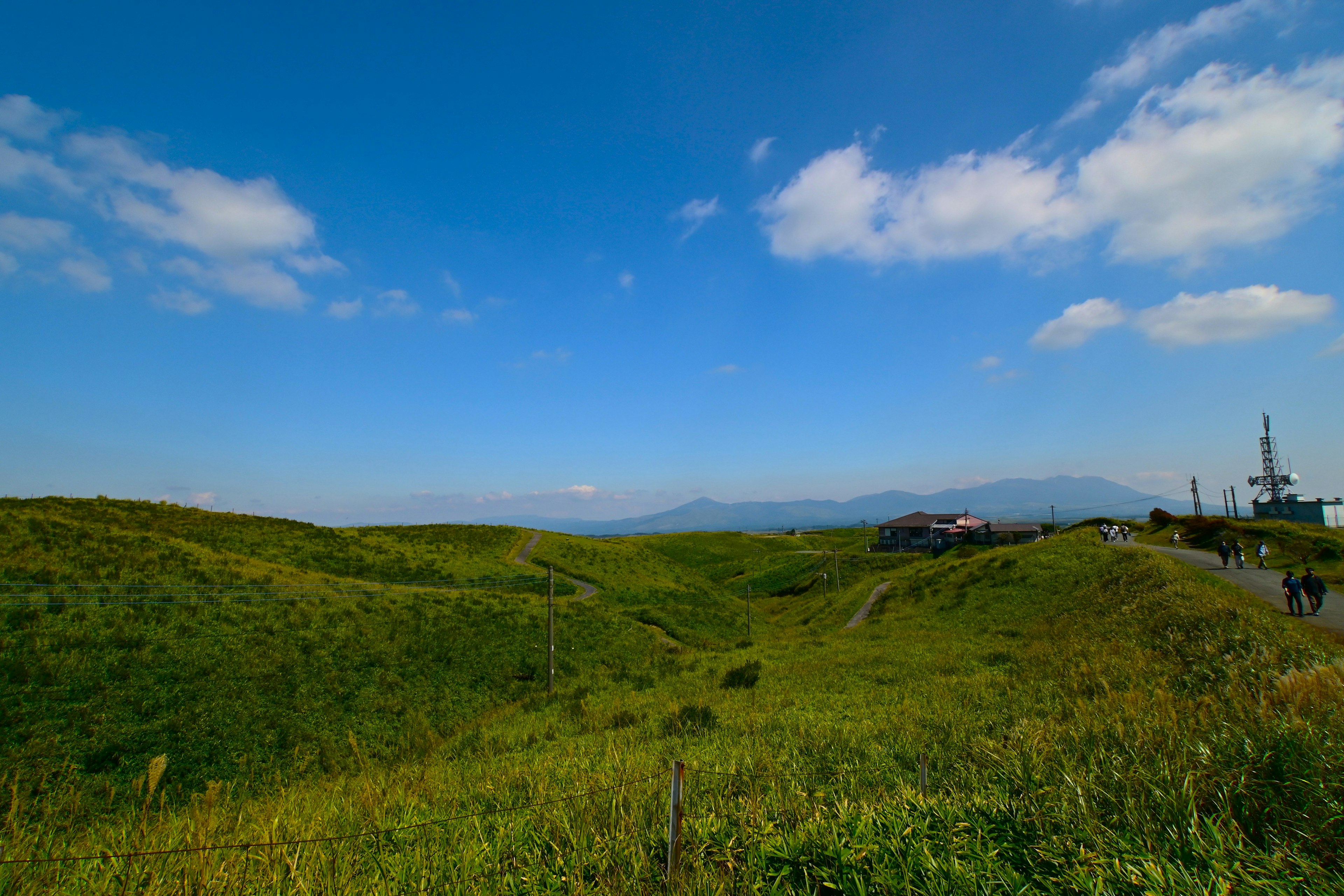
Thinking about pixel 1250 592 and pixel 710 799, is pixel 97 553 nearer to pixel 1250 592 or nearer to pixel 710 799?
pixel 710 799

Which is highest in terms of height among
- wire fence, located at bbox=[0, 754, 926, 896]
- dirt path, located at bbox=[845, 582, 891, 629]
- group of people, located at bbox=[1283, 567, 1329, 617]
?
wire fence, located at bbox=[0, 754, 926, 896]

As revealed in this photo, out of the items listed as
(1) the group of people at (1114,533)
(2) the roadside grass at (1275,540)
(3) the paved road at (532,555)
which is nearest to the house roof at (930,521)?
(1) the group of people at (1114,533)

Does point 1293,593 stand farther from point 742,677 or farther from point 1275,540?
point 1275,540

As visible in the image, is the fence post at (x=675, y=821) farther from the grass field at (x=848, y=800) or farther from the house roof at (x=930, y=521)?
the house roof at (x=930, y=521)

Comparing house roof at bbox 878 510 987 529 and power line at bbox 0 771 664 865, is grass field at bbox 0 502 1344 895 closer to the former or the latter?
power line at bbox 0 771 664 865

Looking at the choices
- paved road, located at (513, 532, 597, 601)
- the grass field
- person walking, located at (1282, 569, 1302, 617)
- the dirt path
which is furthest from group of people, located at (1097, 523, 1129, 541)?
paved road, located at (513, 532, 597, 601)

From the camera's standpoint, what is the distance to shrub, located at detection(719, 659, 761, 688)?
20312mm

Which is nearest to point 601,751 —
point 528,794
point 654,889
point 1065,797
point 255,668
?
point 528,794

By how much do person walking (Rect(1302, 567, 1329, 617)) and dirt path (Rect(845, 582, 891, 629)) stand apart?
21.6 meters

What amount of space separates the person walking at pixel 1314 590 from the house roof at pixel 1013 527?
69545mm

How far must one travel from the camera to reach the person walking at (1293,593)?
19.4 meters

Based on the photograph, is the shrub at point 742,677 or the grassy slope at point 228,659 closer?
the grassy slope at point 228,659

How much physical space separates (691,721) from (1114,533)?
66538mm

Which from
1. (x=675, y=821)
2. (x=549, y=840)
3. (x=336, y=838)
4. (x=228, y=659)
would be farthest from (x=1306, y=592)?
(x=228, y=659)
